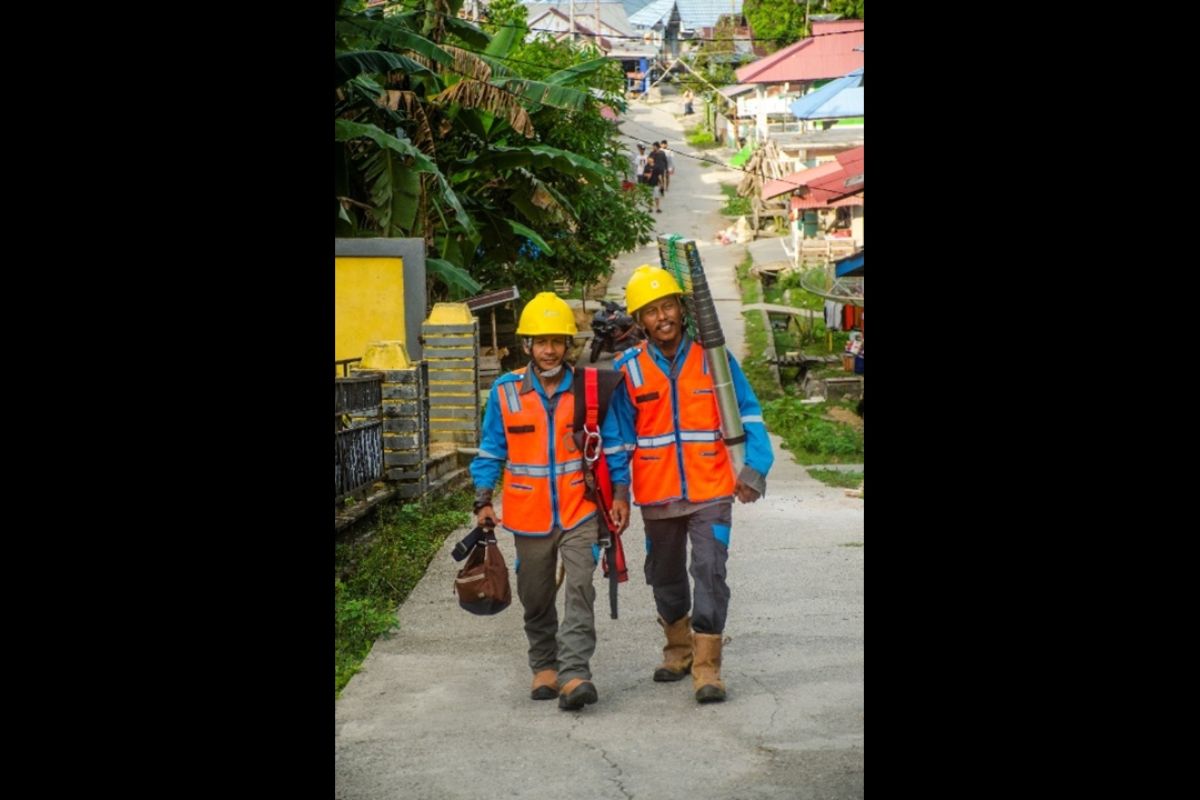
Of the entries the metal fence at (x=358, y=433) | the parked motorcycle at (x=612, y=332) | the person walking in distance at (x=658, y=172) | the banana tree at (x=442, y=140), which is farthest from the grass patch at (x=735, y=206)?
the metal fence at (x=358, y=433)

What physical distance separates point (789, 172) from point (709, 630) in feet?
113

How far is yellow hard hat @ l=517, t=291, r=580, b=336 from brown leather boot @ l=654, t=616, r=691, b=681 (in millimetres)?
1633

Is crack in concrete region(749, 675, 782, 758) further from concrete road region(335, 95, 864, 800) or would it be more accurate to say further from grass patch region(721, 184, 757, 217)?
grass patch region(721, 184, 757, 217)

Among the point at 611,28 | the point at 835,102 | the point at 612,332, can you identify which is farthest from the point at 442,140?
the point at 611,28

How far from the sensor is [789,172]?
41031 millimetres

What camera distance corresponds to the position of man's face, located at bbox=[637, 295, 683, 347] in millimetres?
7578

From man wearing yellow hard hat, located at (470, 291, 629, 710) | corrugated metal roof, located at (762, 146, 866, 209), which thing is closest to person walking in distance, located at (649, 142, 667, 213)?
corrugated metal roof, located at (762, 146, 866, 209)

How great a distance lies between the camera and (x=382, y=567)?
11.3m

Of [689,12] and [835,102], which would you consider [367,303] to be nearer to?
[835,102]

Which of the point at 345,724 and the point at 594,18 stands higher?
the point at 594,18

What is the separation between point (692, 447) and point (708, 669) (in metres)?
1.05

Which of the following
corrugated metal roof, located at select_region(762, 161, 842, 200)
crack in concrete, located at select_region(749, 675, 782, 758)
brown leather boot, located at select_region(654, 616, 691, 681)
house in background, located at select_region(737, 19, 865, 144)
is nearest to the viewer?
crack in concrete, located at select_region(749, 675, 782, 758)
